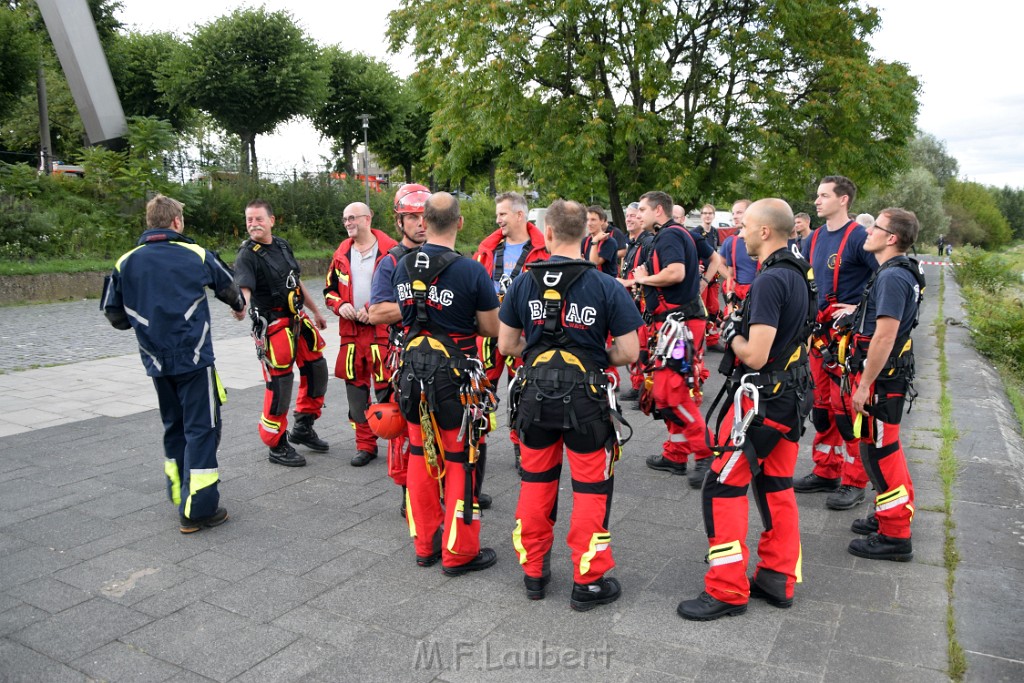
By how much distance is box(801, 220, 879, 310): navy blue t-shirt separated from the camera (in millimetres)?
5207

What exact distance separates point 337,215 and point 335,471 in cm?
2048

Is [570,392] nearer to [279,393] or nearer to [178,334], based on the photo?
[178,334]

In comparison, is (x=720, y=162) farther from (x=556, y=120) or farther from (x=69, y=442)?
(x=69, y=442)

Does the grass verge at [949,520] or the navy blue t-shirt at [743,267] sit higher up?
the navy blue t-shirt at [743,267]

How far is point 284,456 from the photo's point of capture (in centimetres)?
602

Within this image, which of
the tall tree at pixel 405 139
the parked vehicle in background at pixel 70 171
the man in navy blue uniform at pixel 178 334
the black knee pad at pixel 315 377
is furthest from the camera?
the tall tree at pixel 405 139

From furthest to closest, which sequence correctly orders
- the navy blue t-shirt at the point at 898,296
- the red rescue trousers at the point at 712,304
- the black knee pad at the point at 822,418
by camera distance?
1. the red rescue trousers at the point at 712,304
2. the black knee pad at the point at 822,418
3. the navy blue t-shirt at the point at 898,296

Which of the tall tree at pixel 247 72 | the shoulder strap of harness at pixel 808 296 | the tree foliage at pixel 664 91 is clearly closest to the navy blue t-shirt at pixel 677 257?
the shoulder strap of harness at pixel 808 296

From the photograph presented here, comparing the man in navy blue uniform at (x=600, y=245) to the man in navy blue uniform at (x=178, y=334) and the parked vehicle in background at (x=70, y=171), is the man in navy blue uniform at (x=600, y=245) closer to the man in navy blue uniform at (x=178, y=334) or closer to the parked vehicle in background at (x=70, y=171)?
the man in navy blue uniform at (x=178, y=334)

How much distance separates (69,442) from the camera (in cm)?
647

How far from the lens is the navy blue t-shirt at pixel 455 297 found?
3.97m

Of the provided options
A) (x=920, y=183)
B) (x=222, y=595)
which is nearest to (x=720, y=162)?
(x=222, y=595)

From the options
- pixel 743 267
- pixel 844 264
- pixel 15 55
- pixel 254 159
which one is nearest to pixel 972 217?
pixel 254 159

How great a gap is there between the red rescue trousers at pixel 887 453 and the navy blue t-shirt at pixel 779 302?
101 centimetres
